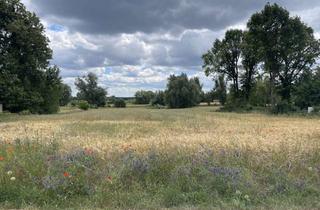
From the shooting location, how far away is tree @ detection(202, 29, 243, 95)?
68125mm

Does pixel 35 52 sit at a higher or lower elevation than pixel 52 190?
higher

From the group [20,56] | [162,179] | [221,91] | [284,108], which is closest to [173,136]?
[162,179]

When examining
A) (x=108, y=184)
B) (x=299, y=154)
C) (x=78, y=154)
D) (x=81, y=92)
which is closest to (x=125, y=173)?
(x=108, y=184)

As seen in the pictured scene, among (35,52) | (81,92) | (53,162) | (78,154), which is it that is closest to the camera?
(53,162)

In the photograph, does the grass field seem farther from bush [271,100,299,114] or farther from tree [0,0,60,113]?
bush [271,100,299,114]

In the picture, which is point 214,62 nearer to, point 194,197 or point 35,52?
point 35,52

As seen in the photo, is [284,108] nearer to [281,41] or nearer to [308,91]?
[308,91]

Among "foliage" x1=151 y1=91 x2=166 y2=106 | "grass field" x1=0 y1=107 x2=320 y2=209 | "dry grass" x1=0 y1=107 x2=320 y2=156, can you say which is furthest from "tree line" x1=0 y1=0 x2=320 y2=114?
"foliage" x1=151 y1=91 x2=166 y2=106

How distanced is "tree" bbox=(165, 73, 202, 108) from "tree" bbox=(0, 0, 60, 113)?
5443cm

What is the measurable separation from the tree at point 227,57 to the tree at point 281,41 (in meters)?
16.8

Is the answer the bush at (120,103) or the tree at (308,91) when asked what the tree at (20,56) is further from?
the bush at (120,103)

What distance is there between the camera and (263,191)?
263 inches

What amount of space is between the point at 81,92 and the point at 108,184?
402ft

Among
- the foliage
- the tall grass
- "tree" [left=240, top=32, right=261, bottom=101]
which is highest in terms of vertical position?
"tree" [left=240, top=32, right=261, bottom=101]
